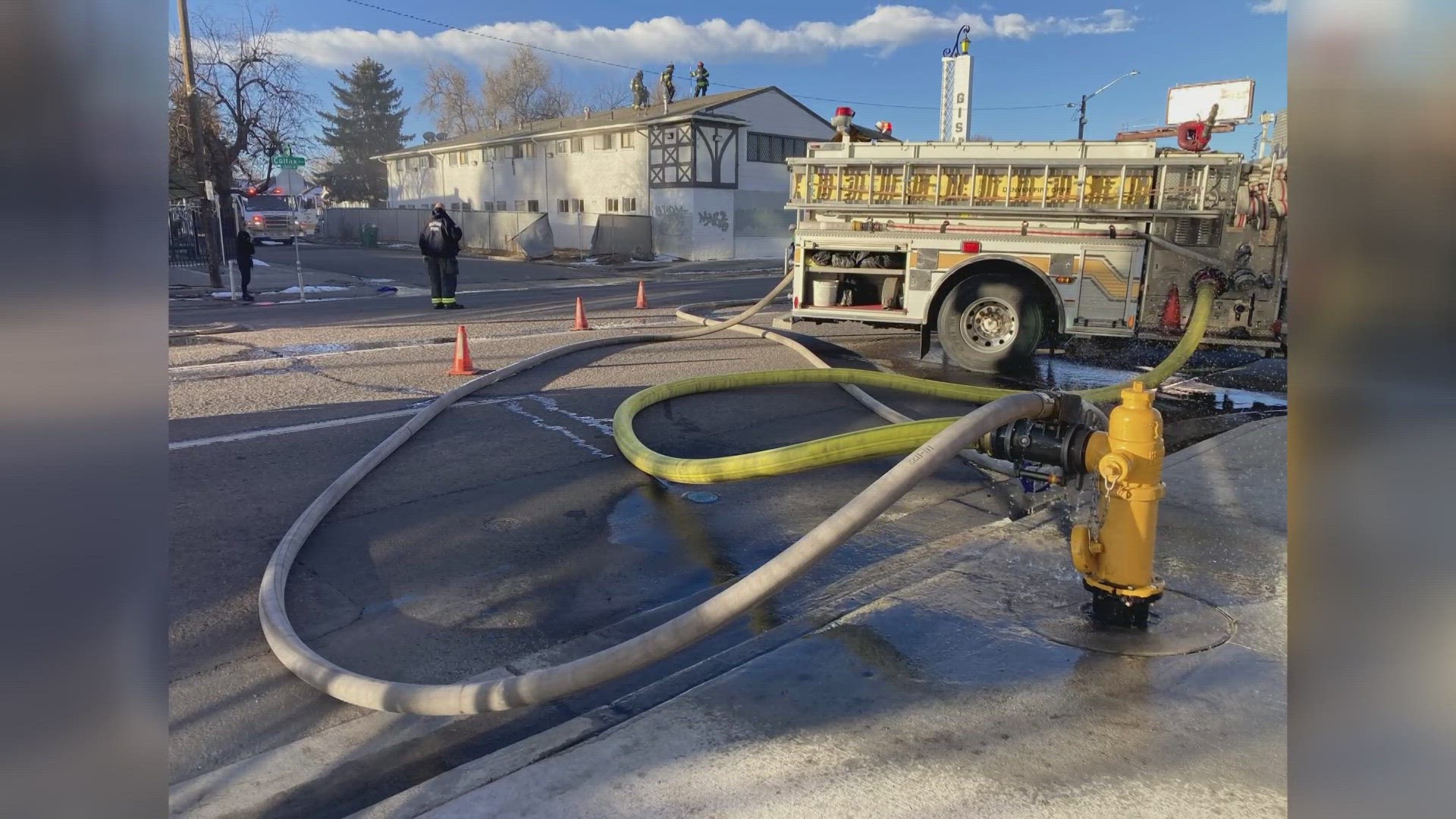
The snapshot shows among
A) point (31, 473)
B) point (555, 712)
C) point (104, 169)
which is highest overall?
point (104, 169)

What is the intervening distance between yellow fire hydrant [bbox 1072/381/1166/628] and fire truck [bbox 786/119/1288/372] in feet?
20.0

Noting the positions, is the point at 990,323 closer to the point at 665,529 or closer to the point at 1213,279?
the point at 1213,279

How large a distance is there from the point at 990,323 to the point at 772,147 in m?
31.0

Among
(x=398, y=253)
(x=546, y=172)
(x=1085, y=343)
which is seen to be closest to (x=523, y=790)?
(x=1085, y=343)

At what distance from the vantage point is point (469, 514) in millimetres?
5352

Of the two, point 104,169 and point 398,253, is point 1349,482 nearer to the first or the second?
point 104,169

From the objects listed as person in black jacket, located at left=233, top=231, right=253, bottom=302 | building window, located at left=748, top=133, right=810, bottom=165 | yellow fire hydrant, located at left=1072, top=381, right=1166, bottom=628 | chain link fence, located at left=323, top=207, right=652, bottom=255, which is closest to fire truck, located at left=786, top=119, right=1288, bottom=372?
yellow fire hydrant, located at left=1072, top=381, right=1166, bottom=628

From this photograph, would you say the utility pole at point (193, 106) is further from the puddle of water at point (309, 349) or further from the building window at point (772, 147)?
the building window at point (772, 147)

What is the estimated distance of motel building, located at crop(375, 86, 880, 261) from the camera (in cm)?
3588

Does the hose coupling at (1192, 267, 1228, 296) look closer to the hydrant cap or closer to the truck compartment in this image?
the truck compartment

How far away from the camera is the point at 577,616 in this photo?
414 cm

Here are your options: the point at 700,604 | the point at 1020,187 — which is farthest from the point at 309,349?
the point at 700,604

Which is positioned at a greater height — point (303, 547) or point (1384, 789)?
point (1384, 789)

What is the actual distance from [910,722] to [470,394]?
6.23 m
